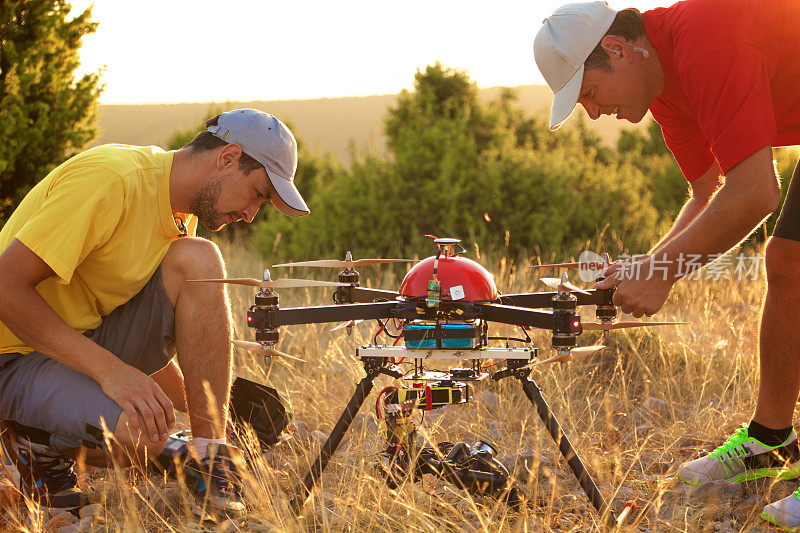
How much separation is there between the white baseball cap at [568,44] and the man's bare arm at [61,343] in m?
1.99

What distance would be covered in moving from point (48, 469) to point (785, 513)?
2986 millimetres

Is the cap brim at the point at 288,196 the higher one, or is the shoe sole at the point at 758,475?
the cap brim at the point at 288,196

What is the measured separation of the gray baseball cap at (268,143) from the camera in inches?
128

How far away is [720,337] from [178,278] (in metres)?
3.96

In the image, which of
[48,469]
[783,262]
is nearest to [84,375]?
[48,469]

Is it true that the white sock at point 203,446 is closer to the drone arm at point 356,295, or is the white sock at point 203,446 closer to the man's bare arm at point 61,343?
the man's bare arm at point 61,343

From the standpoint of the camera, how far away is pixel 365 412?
4328mm

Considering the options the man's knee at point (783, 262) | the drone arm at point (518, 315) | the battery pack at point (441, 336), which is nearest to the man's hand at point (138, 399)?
the battery pack at point (441, 336)

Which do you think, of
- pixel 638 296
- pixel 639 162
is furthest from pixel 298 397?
pixel 639 162

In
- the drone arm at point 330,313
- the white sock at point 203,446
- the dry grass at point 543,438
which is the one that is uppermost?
the drone arm at point 330,313

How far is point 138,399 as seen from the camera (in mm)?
2875

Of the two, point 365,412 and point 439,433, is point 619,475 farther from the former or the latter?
point 365,412

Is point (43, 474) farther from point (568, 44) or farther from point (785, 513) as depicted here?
point (785, 513)

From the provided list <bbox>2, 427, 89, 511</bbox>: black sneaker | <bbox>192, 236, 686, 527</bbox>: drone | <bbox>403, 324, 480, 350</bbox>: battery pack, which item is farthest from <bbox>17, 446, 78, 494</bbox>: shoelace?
<bbox>403, 324, 480, 350</bbox>: battery pack
